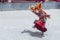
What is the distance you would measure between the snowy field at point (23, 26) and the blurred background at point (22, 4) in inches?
1.5

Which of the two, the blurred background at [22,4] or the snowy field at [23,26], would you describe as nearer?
the snowy field at [23,26]

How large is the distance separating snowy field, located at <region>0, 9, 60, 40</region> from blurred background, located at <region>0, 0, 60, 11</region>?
4cm

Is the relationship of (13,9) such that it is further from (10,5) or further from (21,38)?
(21,38)

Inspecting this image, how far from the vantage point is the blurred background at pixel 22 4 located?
1267 millimetres

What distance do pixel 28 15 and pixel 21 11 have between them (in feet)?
0.32

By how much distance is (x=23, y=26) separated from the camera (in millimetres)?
1022

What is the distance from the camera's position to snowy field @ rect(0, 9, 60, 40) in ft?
2.92

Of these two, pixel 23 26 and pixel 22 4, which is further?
pixel 22 4

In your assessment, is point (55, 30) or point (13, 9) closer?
point (55, 30)

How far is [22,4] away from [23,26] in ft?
1.06

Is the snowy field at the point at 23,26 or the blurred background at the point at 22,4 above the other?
the blurred background at the point at 22,4

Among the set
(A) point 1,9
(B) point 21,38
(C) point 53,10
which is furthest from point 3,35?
(C) point 53,10

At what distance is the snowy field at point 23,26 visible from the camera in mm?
889

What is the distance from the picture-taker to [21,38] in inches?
34.5
